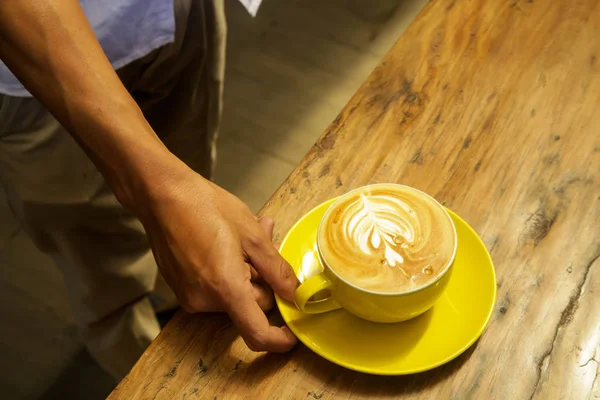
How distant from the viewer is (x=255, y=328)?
57 centimetres

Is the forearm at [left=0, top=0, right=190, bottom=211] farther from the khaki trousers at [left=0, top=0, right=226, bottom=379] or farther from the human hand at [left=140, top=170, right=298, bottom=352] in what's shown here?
the khaki trousers at [left=0, top=0, right=226, bottom=379]

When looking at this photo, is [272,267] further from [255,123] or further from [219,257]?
[255,123]

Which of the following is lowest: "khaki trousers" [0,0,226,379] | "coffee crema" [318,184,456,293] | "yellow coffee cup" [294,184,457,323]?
"khaki trousers" [0,0,226,379]

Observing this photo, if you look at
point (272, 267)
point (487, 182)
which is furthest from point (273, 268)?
point (487, 182)

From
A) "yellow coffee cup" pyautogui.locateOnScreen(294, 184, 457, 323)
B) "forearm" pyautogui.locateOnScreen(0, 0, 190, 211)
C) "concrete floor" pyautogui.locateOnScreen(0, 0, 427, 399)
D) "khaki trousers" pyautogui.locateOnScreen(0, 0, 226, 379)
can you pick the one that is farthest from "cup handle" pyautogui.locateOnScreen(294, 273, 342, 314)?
"concrete floor" pyautogui.locateOnScreen(0, 0, 427, 399)

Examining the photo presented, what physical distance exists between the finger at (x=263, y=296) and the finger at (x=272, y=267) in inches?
0.5

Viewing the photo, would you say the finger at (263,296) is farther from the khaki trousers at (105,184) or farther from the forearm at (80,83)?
the khaki trousers at (105,184)

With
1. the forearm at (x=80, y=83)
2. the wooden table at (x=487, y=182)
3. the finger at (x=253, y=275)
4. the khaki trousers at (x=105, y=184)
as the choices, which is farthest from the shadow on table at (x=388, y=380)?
the khaki trousers at (x=105, y=184)

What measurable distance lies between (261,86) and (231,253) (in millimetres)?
1281

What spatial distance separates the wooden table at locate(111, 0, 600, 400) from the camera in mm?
576

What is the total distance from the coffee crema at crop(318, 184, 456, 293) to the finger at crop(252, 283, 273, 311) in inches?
3.5

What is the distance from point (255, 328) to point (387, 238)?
0.51ft

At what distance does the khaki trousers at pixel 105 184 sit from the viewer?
0.88 m

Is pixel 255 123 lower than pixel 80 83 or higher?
lower
